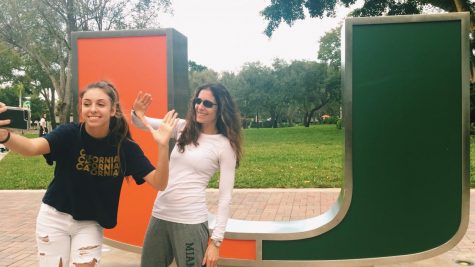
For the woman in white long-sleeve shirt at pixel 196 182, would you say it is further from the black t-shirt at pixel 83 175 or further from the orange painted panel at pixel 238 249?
the orange painted panel at pixel 238 249

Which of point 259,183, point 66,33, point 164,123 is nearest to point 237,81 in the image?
point 66,33

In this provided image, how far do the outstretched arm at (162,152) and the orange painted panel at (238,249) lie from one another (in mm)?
1722

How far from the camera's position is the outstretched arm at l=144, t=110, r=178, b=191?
2.19m

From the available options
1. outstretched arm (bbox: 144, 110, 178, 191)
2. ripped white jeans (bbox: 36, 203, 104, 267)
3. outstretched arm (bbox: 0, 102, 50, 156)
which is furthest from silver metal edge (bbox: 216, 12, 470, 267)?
outstretched arm (bbox: 0, 102, 50, 156)

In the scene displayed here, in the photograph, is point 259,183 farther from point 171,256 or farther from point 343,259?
point 171,256

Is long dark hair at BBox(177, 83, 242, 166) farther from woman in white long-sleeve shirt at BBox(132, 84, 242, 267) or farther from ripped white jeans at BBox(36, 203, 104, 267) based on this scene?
ripped white jeans at BBox(36, 203, 104, 267)

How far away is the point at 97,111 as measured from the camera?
221cm

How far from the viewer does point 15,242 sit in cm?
522

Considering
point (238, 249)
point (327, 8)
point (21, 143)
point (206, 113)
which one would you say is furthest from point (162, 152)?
point (327, 8)

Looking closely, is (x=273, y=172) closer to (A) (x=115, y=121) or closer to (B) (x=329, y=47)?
(A) (x=115, y=121)

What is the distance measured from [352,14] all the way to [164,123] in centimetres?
1552

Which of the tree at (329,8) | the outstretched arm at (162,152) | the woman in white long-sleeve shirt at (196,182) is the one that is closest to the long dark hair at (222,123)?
the woman in white long-sleeve shirt at (196,182)

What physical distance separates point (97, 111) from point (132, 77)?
1944 mm

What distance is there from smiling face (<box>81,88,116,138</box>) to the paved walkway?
8.24ft
